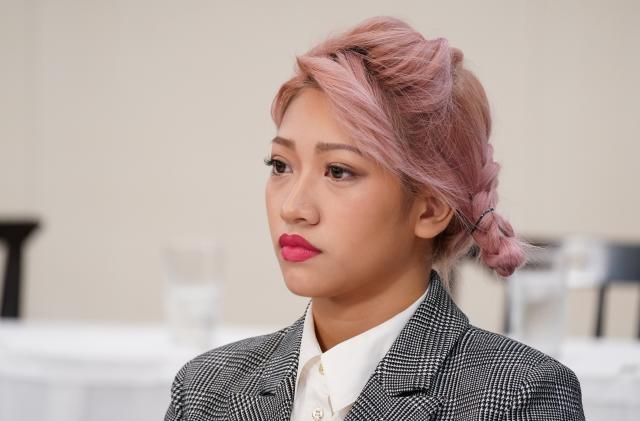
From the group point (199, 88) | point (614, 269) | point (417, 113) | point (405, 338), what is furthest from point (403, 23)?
point (199, 88)

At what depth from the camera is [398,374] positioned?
2.93 feet

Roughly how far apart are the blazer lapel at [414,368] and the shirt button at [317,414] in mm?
46

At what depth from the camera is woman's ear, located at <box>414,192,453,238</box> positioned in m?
0.92

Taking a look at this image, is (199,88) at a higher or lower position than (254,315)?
higher

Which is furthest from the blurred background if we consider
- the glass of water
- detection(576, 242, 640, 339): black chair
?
the glass of water

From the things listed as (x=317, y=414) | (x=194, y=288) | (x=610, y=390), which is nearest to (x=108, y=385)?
(x=194, y=288)

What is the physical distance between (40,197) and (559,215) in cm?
207

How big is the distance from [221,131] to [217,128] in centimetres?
2

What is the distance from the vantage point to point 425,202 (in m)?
0.92

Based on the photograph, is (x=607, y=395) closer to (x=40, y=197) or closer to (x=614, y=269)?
(x=614, y=269)

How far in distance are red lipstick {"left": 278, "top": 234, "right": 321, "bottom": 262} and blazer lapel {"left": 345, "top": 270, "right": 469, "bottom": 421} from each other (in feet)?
0.39

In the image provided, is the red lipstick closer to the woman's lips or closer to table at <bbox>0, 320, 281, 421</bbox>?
the woman's lips

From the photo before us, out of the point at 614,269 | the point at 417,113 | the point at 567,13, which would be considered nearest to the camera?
the point at 417,113

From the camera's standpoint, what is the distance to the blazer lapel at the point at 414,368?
87 cm
